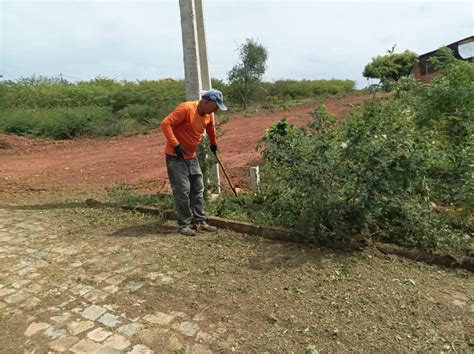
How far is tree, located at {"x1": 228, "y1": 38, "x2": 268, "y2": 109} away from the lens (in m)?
27.6

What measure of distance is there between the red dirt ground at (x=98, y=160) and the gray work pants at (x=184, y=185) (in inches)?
83.4

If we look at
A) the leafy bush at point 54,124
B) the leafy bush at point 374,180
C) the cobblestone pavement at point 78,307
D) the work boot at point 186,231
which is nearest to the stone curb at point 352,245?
the leafy bush at point 374,180

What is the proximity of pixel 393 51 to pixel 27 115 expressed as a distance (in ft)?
52.9

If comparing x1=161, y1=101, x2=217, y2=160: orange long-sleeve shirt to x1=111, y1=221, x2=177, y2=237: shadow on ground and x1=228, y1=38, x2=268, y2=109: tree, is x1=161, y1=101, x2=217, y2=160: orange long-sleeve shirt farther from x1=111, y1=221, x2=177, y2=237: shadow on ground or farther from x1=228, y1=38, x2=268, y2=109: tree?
x1=228, y1=38, x2=268, y2=109: tree

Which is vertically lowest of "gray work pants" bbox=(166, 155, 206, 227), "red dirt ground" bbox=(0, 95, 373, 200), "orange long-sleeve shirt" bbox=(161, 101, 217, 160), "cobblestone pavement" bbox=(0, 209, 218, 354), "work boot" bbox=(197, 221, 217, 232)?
"cobblestone pavement" bbox=(0, 209, 218, 354)

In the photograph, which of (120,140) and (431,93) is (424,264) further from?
(120,140)

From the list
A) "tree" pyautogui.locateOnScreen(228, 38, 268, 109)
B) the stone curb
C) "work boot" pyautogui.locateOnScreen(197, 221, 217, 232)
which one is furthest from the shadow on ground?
"tree" pyautogui.locateOnScreen(228, 38, 268, 109)

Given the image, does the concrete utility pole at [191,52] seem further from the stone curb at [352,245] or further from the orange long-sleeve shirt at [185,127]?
the stone curb at [352,245]

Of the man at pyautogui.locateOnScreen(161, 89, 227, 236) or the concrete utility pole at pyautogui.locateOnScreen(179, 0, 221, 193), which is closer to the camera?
the man at pyautogui.locateOnScreen(161, 89, 227, 236)

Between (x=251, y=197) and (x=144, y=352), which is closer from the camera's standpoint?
(x=144, y=352)

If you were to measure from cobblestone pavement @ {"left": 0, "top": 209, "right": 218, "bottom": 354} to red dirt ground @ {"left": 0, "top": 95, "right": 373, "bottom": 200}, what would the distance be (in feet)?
9.32

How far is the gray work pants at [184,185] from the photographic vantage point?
16.0ft

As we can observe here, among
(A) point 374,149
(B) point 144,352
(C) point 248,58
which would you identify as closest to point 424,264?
(A) point 374,149

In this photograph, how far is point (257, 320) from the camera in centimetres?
304
